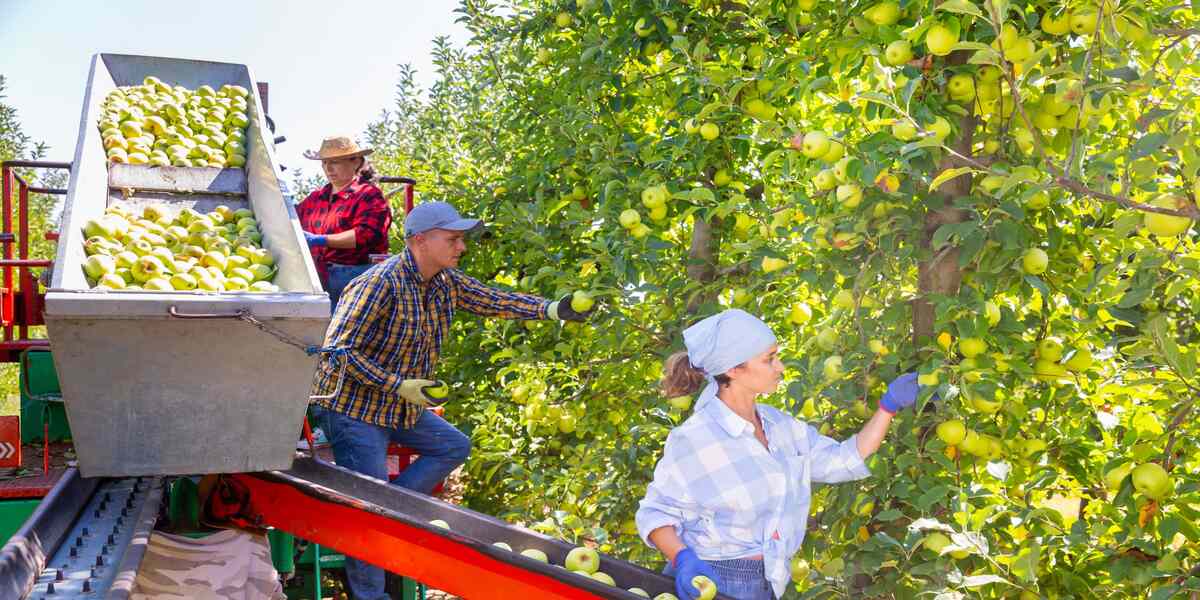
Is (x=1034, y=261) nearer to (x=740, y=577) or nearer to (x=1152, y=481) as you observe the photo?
(x=1152, y=481)

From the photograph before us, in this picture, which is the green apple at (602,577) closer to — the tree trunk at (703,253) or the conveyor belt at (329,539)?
the conveyor belt at (329,539)

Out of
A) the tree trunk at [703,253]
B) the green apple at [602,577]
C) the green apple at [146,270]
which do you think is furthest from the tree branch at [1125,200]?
the green apple at [146,270]

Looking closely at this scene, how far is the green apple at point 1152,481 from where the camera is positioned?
2.02 meters

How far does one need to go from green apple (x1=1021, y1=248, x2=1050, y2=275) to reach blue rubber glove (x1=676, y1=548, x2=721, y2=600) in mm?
1048

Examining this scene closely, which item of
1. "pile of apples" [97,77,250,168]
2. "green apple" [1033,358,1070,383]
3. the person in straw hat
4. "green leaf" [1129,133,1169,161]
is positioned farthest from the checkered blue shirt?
"pile of apples" [97,77,250,168]

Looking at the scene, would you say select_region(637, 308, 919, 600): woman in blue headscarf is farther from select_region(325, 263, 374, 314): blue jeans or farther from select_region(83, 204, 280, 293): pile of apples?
select_region(325, 263, 374, 314): blue jeans

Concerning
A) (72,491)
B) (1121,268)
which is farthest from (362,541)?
(1121,268)

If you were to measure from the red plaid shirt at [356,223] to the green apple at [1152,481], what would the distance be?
4169 mm

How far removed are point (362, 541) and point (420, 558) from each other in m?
0.28

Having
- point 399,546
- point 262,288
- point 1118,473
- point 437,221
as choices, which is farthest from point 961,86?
point 262,288

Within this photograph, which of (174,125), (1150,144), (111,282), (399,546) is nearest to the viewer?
(1150,144)

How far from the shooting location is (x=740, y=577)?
8.65ft

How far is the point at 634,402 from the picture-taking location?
424 centimetres

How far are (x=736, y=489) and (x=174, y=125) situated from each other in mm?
4534
